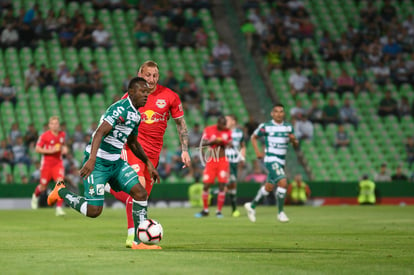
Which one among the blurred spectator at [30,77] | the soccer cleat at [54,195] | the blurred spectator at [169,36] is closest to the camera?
the soccer cleat at [54,195]

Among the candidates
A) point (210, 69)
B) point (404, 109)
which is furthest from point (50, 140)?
point (404, 109)

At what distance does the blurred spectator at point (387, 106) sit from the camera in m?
34.0

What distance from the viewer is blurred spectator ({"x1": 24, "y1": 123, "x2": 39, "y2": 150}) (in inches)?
1134

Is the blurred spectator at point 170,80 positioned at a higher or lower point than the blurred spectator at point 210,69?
lower

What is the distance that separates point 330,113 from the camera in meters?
33.1

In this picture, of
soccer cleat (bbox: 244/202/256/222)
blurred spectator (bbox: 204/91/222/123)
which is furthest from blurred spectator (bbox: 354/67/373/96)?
soccer cleat (bbox: 244/202/256/222)

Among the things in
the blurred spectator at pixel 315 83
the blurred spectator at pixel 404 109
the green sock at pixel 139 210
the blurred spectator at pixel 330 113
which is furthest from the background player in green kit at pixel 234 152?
the green sock at pixel 139 210

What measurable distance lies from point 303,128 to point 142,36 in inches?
308

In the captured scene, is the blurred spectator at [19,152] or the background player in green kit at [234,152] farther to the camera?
the blurred spectator at [19,152]

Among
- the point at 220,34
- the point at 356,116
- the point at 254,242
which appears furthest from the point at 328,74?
the point at 254,242

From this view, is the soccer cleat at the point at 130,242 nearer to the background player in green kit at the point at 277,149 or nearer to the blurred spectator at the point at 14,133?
the background player in green kit at the point at 277,149

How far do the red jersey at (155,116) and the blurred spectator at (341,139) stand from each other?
20.1 m

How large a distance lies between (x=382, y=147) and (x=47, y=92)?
13.1 meters

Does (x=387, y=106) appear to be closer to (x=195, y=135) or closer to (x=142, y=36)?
(x=195, y=135)
